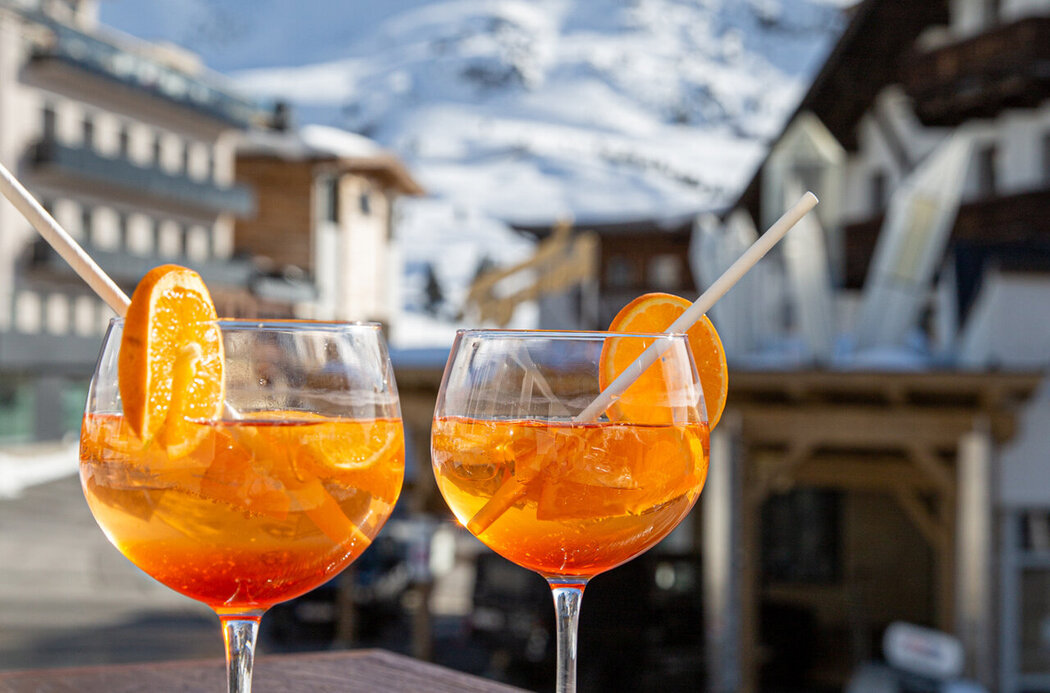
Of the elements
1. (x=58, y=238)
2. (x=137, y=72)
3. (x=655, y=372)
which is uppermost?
(x=137, y=72)

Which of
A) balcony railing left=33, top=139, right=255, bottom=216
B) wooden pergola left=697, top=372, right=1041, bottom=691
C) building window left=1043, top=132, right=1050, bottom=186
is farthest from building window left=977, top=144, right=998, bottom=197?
balcony railing left=33, top=139, right=255, bottom=216

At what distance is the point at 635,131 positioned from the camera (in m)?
124

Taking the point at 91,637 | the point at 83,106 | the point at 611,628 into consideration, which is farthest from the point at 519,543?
the point at 83,106

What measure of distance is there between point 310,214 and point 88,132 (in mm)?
5852

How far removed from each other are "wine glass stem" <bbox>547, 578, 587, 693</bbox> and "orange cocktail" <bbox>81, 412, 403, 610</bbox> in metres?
0.20

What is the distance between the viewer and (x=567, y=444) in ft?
3.85

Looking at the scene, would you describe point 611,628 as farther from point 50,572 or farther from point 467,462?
point 50,572

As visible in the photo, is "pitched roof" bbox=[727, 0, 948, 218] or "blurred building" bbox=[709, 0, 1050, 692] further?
"pitched roof" bbox=[727, 0, 948, 218]

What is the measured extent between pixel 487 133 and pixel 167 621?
10149cm

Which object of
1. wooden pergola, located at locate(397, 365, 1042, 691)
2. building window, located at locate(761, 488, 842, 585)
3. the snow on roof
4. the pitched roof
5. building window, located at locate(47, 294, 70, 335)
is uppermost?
the snow on roof

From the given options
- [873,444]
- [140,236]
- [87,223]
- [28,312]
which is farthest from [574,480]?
[140,236]

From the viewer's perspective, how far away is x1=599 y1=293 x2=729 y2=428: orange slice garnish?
1179mm

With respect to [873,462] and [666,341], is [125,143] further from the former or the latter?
[666,341]

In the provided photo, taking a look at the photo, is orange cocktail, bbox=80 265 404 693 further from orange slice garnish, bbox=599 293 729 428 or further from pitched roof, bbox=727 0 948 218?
pitched roof, bbox=727 0 948 218
